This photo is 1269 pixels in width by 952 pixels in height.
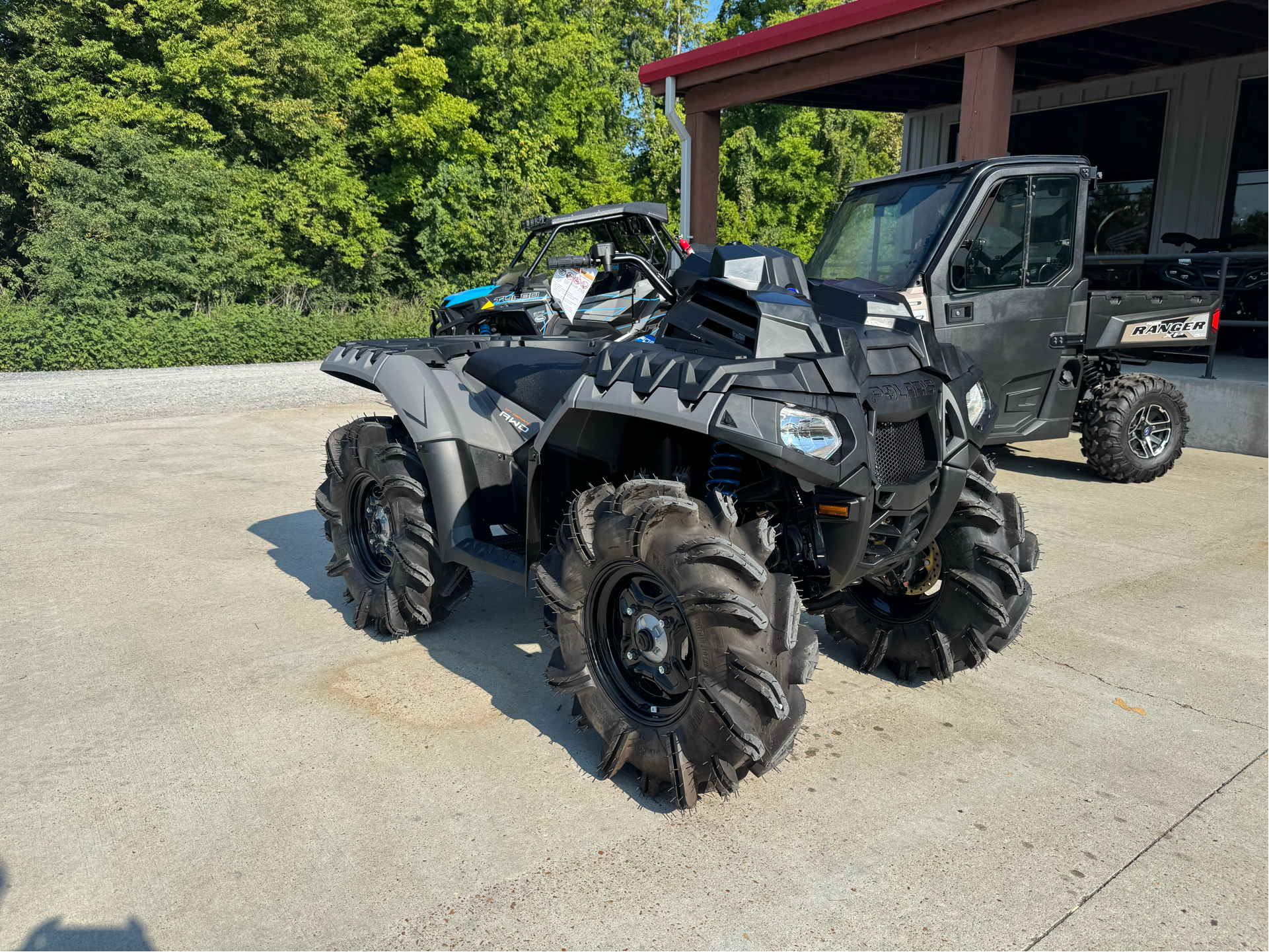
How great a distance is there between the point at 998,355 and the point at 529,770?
16.9ft

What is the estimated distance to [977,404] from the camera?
315 centimetres

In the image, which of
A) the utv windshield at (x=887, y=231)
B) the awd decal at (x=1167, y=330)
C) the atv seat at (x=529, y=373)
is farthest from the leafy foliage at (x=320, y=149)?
the awd decal at (x=1167, y=330)

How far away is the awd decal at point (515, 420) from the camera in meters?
3.84

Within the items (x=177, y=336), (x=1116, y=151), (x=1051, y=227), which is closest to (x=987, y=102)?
(x=1051, y=227)

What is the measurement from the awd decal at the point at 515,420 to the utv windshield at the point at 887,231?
11.2ft

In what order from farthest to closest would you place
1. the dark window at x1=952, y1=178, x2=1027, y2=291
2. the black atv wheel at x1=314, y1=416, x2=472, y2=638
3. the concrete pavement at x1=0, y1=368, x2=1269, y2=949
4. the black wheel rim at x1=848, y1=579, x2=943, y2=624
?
the dark window at x1=952, y1=178, x2=1027, y2=291 → the black atv wheel at x1=314, y1=416, x2=472, y2=638 → the black wheel rim at x1=848, y1=579, x2=943, y2=624 → the concrete pavement at x1=0, y1=368, x2=1269, y2=949

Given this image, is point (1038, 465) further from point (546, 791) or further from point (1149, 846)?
point (546, 791)

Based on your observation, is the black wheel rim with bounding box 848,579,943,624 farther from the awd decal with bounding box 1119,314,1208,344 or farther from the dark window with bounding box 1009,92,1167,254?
the dark window with bounding box 1009,92,1167,254

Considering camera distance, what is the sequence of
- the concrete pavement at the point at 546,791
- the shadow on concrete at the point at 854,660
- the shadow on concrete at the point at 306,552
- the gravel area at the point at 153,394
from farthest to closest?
the gravel area at the point at 153,394 < the shadow on concrete at the point at 306,552 < the shadow on concrete at the point at 854,660 < the concrete pavement at the point at 546,791

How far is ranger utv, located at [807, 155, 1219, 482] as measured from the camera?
21.7 feet

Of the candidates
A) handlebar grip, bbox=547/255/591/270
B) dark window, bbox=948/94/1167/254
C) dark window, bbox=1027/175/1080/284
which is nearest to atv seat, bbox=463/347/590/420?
handlebar grip, bbox=547/255/591/270

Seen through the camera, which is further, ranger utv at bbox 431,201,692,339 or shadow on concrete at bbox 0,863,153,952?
ranger utv at bbox 431,201,692,339

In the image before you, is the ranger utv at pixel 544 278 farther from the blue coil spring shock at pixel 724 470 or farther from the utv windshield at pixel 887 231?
the blue coil spring shock at pixel 724 470

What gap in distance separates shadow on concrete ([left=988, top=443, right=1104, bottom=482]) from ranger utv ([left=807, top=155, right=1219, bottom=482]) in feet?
0.91
